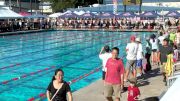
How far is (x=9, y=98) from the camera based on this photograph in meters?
10.3

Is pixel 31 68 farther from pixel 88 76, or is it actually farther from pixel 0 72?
pixel 88 76

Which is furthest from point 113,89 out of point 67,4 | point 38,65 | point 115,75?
Answer: point 67,4

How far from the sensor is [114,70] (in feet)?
22.6

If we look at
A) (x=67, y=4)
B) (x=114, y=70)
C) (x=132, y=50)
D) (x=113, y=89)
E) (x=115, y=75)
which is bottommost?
(x=113, y=89)

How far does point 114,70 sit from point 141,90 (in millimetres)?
2543

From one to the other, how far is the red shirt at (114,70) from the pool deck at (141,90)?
1.42m

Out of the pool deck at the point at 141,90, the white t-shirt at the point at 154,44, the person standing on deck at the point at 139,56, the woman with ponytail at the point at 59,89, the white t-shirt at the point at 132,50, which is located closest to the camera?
the woman with ponytail at the point at 59,89

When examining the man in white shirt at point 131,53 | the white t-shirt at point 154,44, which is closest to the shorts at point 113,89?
the man in white shirt at point 131,53

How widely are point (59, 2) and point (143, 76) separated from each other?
65.9 m

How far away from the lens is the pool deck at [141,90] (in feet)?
27.9

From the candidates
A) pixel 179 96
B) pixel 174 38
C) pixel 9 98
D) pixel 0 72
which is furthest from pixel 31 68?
pixel 179 96

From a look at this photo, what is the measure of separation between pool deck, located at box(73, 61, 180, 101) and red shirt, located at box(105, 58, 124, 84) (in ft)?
4.65

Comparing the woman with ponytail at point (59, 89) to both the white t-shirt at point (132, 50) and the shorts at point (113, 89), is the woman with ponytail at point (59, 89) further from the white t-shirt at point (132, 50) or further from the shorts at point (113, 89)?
the white t-shirt at point (132, 50)

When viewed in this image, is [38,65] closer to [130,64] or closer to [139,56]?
[139,56]
